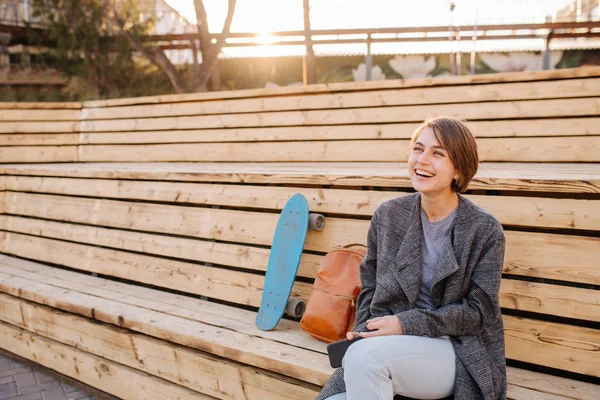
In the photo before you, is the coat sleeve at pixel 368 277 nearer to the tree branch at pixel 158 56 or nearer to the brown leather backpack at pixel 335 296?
the brown leather backpack at pixel 335 296

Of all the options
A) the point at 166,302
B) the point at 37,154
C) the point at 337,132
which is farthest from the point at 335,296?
the point at 37,154

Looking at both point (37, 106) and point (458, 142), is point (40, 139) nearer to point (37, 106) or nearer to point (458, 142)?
point (37, 106)

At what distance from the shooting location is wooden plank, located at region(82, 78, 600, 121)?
425 centimetres

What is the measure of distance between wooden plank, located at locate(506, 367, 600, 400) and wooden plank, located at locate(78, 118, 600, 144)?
1824 mm

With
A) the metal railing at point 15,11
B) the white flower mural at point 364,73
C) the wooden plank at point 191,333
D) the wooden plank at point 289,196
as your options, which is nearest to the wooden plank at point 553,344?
the wooden plank at point 289,196

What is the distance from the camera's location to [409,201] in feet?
8.20

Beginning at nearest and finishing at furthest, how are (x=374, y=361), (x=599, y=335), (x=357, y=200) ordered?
1. (x=374, y=361)
2. (x=599, y=335)
3. (x=357, y=200)

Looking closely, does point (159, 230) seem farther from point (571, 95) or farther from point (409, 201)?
point (571, 95)

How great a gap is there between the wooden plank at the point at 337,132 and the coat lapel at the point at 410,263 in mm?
1714

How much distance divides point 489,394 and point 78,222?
400cm

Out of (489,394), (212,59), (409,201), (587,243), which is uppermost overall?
(212,59)

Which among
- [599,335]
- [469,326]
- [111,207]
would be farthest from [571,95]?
[111,207]

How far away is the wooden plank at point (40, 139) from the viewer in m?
6.82

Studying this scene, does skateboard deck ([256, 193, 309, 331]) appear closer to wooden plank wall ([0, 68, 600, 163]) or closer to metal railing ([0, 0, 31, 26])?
wooden plank wall ([0, 68, 600, 163])
